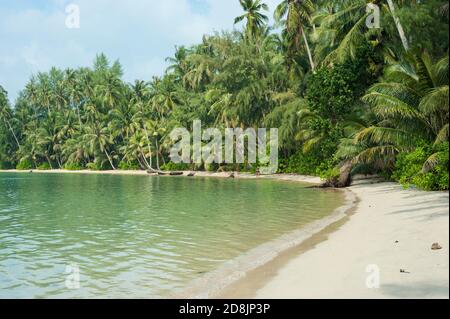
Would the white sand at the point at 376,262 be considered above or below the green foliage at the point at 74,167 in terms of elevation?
below

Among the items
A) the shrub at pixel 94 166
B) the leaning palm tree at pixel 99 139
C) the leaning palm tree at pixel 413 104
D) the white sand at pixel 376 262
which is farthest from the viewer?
the shrub at pixel 94 166

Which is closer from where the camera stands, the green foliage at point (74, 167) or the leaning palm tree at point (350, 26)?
the leaning palm tree at point (350, 26)

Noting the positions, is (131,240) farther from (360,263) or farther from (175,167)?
(175,167)

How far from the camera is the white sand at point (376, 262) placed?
20.9 ft

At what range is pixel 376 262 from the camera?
8.06 meters

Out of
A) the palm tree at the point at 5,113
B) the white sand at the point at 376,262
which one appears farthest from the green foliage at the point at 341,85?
the palm tree at the point at 5,113

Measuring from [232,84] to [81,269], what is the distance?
1616 inches

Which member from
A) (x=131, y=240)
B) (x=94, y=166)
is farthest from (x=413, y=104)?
(x=94, y=166)

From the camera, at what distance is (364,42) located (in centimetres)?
2773

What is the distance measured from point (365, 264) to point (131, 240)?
268 inches

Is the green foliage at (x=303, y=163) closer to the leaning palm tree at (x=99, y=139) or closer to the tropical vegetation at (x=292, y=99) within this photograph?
the tropical vegetation at (x=292, y=99)

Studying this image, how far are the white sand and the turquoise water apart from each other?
74.1 inches

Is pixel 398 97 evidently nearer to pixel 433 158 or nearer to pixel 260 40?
pixel 433 158

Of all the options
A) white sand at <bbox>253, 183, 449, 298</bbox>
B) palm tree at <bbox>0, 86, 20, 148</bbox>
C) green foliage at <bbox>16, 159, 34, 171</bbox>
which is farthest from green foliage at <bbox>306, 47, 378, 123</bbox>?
palm tree at <bbox>0, 86, 20, 148</bbox>
